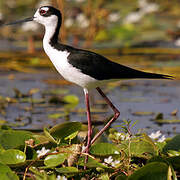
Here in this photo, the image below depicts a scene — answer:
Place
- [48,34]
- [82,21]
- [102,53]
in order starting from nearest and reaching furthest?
[48,34]
[102,53]
[82,21]

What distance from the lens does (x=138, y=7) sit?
35.3 feet

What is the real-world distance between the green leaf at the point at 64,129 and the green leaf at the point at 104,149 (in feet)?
0.63

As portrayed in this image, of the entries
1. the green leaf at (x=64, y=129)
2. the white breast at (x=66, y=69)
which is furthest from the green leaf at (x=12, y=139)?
the white breast at (x=66, y=69)

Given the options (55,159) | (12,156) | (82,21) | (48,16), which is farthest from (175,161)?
(82,21)

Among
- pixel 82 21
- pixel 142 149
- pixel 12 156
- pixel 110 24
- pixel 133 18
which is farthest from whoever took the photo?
pixel 110 24

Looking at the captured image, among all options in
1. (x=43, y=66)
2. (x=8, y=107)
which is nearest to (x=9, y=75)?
(x=43, y=66)

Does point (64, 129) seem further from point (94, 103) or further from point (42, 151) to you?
point (94, 103)

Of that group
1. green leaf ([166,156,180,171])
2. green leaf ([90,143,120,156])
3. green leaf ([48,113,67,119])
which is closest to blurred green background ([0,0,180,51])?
green leaf ([48,113,67,119])

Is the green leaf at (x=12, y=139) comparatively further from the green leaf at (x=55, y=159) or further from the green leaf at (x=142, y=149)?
the green leaf at (x=142, y=149)

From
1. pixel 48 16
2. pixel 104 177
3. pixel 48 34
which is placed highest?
pixel 48 16

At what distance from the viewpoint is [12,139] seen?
3.47m

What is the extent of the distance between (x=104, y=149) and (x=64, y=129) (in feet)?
1.04

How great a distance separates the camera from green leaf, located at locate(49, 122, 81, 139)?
11.5 ft

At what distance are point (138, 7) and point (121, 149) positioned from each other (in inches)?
305
